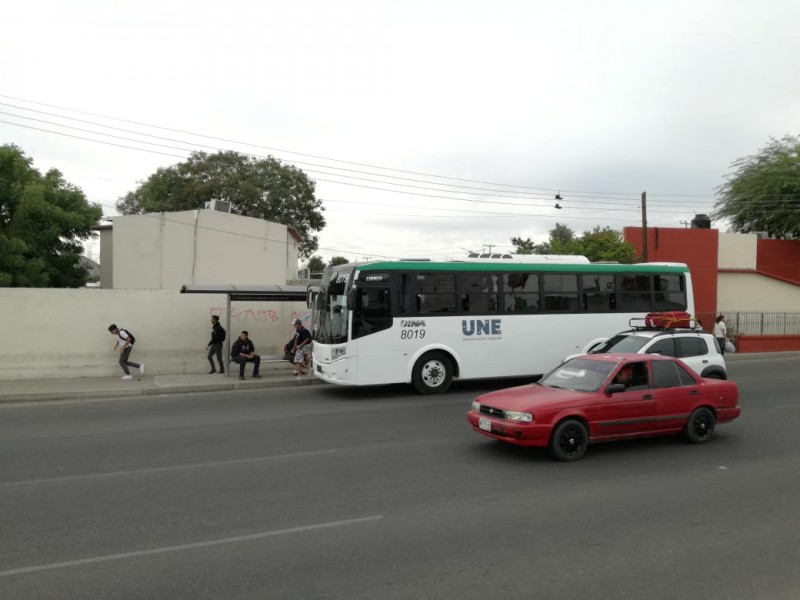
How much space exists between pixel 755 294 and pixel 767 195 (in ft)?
21.2

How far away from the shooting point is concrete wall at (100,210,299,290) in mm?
27203

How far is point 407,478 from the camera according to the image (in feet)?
24.4

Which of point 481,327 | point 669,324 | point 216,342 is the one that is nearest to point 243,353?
point 216,342

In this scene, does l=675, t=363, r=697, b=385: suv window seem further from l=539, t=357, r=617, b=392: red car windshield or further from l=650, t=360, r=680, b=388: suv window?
l=539, t=357, r=617, b=392: red car windshield

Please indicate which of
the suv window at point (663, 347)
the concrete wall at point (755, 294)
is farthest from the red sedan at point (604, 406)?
the concrete wall at point (755, 294)

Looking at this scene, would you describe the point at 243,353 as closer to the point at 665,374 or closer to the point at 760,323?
the point at 665,374

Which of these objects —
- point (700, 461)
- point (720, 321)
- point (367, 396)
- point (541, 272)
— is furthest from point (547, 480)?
point (720, 321)

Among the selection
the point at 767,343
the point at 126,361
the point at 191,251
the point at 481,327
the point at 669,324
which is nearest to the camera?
the point at 669,324

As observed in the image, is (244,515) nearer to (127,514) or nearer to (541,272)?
(127,514)

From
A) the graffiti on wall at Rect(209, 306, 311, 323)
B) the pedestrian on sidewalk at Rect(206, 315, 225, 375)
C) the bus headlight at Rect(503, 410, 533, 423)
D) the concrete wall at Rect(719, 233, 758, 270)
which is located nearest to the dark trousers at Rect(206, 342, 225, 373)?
the pedestrian on sidewalk at Rect(206, 315, 225, 375)

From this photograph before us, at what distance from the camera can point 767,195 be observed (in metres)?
34.8

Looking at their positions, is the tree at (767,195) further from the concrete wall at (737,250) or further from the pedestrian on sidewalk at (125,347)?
the pedestrian on sidewalk at (125,347)

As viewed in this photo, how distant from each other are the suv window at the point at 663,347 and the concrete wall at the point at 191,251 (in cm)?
2048

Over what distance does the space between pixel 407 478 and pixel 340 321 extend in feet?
22.6
